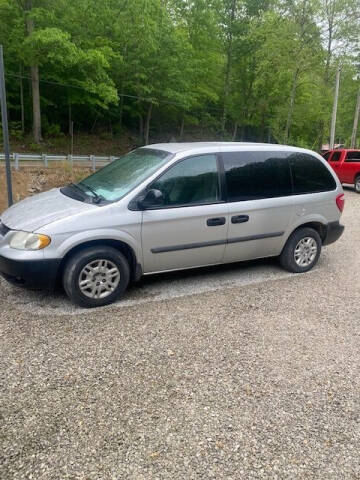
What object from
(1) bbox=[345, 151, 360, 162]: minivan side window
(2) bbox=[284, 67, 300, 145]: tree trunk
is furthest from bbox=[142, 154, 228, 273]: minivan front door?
(2) bbox=[284, 67, 300, 145]: tree trunk

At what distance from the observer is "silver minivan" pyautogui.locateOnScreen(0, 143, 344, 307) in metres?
3.64

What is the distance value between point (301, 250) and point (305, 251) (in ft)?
0.25

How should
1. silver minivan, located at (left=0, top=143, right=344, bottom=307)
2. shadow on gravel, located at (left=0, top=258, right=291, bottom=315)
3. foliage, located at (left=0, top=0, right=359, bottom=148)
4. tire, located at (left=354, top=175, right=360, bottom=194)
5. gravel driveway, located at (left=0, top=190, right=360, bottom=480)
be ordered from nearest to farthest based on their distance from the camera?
gravel driveway, located at (left=0, top=190, right=360, bottom=480)
silver minivan, located at (left=0, top=143, right=344, bottom=307)
shadow on gravel, located at (left=0, top=258, right=291, bottom=315)
tire, located at (left=354, top=175, right=360, bottom=194)
foliage, located at (left=0, top=0, right=359, bottom=148)

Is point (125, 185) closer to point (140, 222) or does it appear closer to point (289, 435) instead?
point (140, 222)

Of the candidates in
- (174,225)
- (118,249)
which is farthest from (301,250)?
(118,249)

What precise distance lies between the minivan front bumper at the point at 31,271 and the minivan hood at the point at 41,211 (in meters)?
0.34

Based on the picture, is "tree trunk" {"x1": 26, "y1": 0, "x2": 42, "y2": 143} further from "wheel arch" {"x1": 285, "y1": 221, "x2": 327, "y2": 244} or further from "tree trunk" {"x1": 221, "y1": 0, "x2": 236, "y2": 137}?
"wheel arch" {"x1": 285, "y1": 221, "x2": 327, "y2": 244}

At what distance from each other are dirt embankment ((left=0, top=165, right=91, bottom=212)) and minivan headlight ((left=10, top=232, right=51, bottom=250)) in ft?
32.0

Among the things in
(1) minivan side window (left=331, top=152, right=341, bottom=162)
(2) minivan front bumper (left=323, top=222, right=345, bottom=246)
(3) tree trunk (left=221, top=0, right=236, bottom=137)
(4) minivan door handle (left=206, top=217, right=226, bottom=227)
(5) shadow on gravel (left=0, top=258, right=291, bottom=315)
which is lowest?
(5) shadow on gravel (left=0, top=258, right=291, bottom=315)

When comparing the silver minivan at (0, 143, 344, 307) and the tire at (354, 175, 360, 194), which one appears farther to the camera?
the tire at (354, 175, 360, 194)

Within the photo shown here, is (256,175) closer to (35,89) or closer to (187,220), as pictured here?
(187,220)

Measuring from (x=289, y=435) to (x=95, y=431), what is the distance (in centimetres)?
122

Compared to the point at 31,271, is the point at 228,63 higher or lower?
higher

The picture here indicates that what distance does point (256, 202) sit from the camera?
4.61 meters
